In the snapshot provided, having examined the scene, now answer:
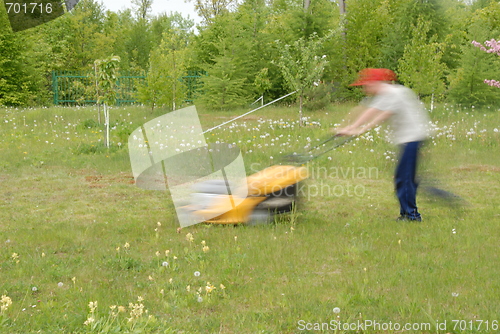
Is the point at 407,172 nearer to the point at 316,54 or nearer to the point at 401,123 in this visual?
the point at 401,123

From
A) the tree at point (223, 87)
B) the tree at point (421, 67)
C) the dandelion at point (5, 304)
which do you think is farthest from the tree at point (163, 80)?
the dandelion at point (5, 304)

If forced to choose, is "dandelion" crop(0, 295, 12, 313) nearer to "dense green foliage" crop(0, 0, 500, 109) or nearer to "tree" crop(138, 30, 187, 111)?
"dense green foliage" crop(0, 0, 500, 109)

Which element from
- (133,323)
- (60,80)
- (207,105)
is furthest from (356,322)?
(60,80)

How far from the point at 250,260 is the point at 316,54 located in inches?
668

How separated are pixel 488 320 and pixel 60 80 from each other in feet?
86.8

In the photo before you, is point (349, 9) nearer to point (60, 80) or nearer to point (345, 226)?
point (60, 80)

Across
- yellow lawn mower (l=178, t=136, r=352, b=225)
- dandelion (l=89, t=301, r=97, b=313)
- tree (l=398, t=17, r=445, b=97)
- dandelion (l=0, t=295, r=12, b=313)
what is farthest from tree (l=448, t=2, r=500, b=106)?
dandelion (l=0, t=295, r=12, b=313)

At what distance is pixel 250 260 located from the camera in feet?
19.3

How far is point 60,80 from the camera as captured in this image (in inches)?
1064

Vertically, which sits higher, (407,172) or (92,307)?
(407,172)

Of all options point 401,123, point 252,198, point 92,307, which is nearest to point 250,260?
point 252,198

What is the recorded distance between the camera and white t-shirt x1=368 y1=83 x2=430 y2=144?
6984 mm

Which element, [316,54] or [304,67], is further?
[316,54]

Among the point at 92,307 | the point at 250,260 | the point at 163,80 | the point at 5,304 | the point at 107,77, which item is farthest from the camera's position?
the point at 163,80
